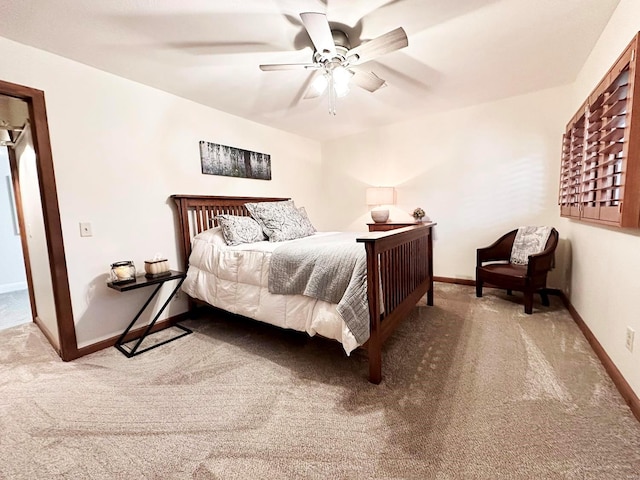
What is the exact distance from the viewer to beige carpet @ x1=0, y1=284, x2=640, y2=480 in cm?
118

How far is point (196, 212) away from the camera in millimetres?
2943

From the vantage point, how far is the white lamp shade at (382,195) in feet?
13.0

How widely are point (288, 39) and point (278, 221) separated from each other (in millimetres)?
1581

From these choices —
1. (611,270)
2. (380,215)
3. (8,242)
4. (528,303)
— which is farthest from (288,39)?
(8,242)

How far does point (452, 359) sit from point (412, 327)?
1.80ft

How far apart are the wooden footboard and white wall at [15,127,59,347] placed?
8.06 ft

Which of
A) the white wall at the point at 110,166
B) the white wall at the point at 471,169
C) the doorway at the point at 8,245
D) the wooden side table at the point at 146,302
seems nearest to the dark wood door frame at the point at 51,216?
the white wall at the point at 110,166

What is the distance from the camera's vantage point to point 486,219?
3516 mm

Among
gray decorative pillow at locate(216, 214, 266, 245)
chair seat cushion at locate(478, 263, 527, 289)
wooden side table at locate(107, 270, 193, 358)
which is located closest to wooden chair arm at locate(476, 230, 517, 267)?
chair seat cushion at locate(478, 263, 527, 289)

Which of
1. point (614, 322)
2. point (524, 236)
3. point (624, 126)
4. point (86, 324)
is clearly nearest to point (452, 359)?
point (614, 322)

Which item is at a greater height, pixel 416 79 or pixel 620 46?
pixel 416 79

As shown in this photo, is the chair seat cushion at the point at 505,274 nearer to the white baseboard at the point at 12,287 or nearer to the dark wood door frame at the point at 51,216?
the dark wood door frame at the point at 51,216

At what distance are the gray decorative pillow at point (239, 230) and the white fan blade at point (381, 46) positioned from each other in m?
1.69

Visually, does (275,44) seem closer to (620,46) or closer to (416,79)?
(416,79)
